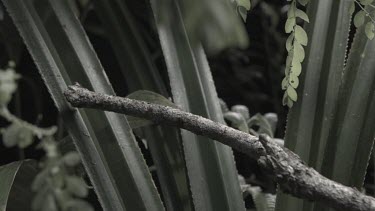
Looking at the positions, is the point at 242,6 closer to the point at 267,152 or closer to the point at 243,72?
the point at 267,152

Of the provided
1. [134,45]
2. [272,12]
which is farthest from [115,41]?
[272,12]

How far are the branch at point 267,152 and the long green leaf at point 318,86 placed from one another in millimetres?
173

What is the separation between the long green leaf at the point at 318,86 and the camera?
0.67 m

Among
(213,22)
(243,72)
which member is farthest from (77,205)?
(243,72)

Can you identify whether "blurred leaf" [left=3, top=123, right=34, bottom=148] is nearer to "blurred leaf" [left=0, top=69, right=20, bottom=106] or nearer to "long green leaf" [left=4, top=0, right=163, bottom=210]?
"blurred leaf" [left=0, top=69, right=20, bottom=106]

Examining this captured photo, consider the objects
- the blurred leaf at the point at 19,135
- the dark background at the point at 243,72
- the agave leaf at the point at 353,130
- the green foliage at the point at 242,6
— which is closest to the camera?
the blurred leaf at the point at 19,135

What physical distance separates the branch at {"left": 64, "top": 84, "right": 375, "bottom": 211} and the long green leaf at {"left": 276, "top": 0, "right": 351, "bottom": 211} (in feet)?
0.57

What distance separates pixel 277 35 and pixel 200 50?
85 cm

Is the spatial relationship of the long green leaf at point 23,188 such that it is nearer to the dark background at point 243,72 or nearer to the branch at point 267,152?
the branch at point 267,152

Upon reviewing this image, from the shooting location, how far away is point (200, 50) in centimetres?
74

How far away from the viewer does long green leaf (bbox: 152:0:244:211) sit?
65 centimetres

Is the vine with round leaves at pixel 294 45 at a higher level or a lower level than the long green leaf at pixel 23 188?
higher

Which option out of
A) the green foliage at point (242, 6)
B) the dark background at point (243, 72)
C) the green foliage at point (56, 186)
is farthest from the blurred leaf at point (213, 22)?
the dark background at point (243, 72)

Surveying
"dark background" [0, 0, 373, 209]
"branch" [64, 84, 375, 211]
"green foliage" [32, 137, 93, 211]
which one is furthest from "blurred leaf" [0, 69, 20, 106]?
"dark background" [0, 0, 373, 209]
